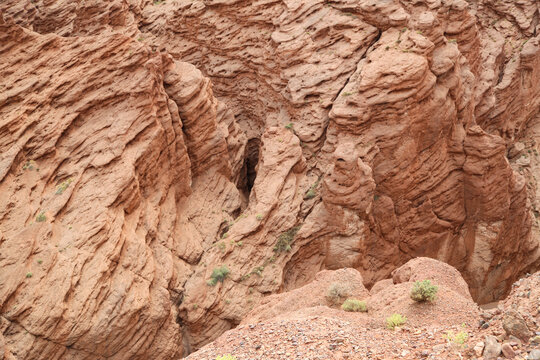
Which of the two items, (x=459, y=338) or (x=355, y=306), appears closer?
(x=459, y=338)

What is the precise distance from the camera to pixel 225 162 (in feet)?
72.3

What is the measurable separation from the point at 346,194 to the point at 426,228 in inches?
218

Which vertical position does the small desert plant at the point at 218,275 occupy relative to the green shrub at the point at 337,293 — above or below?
below

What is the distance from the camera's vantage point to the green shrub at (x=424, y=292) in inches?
486

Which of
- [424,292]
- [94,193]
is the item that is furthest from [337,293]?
[94,193]

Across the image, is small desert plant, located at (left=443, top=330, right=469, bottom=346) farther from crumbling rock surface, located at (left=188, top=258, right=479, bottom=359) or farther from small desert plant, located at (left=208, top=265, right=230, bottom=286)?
small desert plant, located at (left=208, top=265, right=230, bottom=286)

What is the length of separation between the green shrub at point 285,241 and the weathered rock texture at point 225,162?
0.43 feet

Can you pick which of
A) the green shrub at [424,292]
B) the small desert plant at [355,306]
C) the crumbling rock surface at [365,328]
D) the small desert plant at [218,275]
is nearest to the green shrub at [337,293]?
the crumbling rock surface at [365,328]

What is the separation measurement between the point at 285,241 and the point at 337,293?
604 centimetres

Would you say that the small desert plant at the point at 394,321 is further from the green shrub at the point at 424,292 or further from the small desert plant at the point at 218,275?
the small desert plant at the point at 218,275

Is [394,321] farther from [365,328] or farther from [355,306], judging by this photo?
[355,306]

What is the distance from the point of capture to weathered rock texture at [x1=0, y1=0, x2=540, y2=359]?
16.0 m

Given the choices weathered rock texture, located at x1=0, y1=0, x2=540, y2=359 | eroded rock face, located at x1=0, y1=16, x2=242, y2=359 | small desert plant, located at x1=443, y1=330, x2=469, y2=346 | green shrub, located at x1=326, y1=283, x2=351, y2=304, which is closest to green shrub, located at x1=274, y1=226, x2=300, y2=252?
weathered rock texture, located at x1=0, y1=0, x2=540, y2=359

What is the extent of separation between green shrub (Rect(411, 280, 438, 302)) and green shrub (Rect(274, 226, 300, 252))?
8.31 meters
